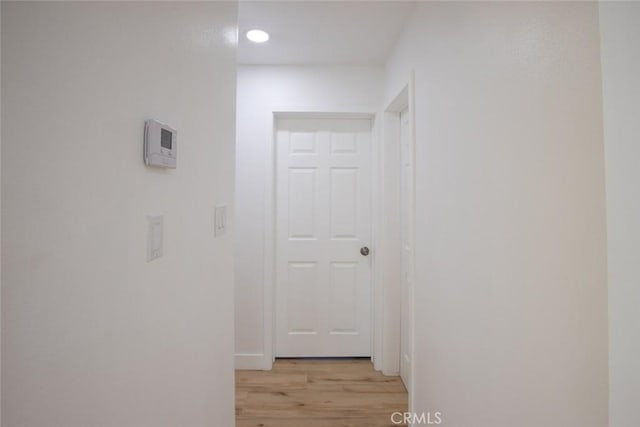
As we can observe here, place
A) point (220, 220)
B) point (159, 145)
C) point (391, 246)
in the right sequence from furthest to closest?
point (391, 246)
point (220, 220)
point (159, 145)

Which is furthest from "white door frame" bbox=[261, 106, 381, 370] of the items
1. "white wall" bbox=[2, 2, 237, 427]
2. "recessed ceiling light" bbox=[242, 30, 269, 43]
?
"white wall" bbox=[2, 2, 237, 427]

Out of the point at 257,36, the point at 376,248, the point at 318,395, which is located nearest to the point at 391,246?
the point at 376,248

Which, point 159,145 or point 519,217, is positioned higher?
point 159,145

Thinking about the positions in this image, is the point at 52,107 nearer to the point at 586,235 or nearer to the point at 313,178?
the point at 586,235

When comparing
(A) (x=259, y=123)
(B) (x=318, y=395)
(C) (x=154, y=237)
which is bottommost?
(B) (x=318, y=395)

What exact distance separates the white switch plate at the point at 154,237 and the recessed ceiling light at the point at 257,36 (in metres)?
1.71

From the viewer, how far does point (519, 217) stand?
2.72 feet

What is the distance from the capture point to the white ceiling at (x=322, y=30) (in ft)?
5.77

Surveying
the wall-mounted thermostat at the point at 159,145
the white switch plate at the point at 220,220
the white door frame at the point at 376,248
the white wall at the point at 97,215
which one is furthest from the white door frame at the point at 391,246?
the wall-mounted thermostat at the point at 159,145

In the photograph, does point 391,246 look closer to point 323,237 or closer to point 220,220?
point 323,237

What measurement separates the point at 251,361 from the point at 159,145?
2216 mm

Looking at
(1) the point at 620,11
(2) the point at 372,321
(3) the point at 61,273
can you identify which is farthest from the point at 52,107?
(2) the point at 372,321

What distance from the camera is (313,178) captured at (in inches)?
103

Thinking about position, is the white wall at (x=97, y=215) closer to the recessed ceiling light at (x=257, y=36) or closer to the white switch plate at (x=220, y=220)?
the white switch plate at (x=220, y=220)
